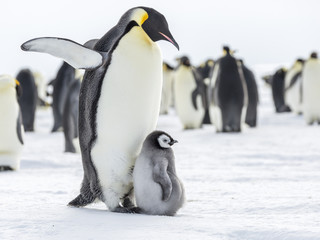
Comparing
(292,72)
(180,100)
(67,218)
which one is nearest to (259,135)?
(180,100)

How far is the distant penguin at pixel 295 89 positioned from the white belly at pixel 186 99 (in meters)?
3.64

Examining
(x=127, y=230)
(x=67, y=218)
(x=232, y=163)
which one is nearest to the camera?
(x=127, y=230)

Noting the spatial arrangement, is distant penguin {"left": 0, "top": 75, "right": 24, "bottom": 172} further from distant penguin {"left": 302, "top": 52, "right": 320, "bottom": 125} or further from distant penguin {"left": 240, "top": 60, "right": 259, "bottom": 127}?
distant penguin {"left": 302, "top": 52, "right": 320, "bottom": 125}

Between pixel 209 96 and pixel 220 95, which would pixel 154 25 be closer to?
pixel 220 95

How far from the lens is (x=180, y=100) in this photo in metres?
11.9

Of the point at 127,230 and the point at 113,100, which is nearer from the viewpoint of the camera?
the point at 127,230

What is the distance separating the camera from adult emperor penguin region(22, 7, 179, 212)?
3281 mm

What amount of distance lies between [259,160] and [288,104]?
Result: 9798 millimetres

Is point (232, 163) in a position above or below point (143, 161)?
below

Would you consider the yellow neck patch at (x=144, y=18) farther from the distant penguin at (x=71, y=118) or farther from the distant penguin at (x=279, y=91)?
the distant penguin at (x=279, y=91)

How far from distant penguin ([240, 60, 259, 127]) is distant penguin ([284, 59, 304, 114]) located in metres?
2.32

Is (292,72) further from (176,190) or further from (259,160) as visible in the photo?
(176,190)

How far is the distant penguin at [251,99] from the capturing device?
12047mm

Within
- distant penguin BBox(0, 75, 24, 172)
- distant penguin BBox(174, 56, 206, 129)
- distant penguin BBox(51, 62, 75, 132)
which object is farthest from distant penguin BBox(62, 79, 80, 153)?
distant penguin BBox(174, 56, 206, 129)
